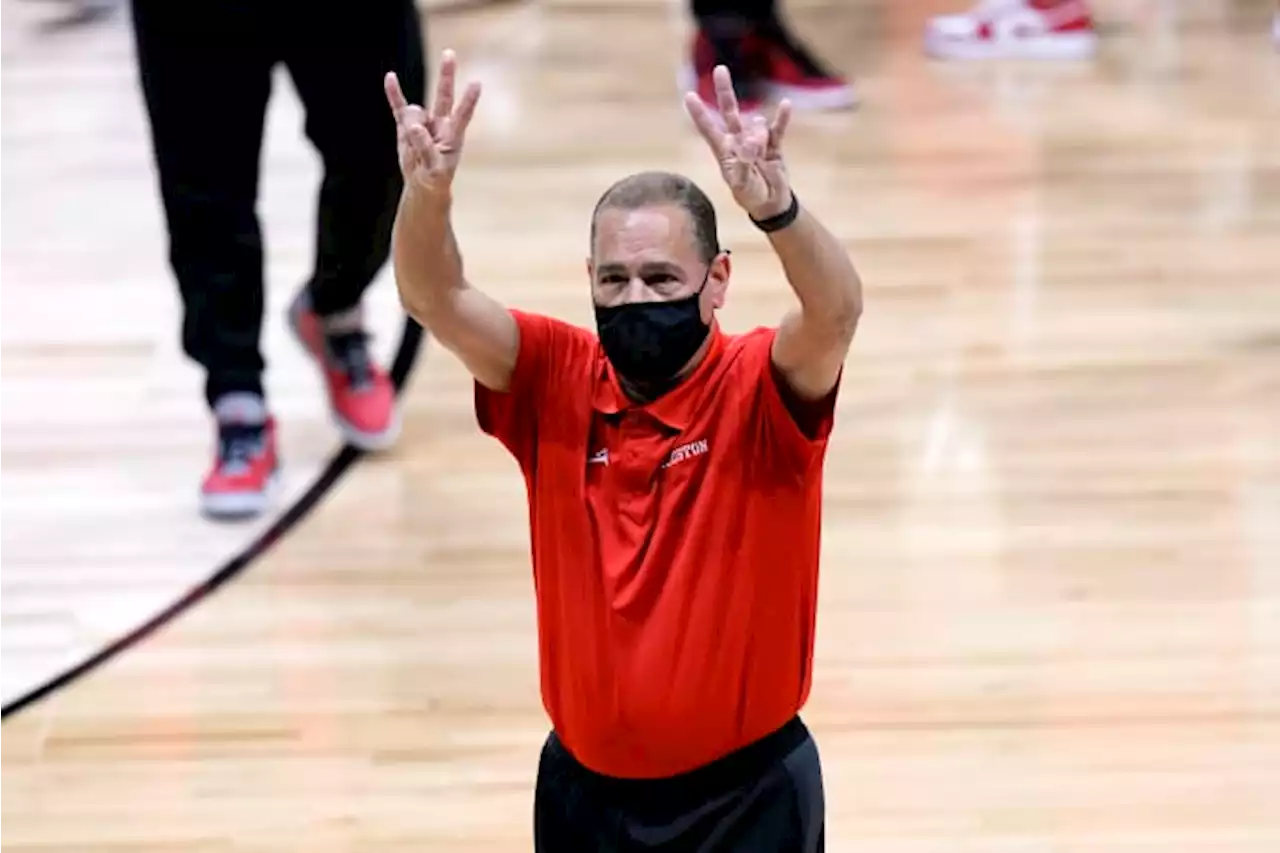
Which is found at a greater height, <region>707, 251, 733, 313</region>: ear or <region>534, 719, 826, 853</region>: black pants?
<region>707, 251, 733, 313</region>: ear

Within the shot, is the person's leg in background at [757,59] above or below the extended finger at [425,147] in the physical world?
below

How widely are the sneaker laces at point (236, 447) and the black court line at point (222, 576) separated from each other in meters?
0.11

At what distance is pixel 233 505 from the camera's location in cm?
321

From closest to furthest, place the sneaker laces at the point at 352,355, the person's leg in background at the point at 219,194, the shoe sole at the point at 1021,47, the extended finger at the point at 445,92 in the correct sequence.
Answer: the extended finger at the point at 445,92
the person's leg in background at the point at 219,194
the sneaker laces at the point at 352,355
the shoe sole at the point at 1021,47

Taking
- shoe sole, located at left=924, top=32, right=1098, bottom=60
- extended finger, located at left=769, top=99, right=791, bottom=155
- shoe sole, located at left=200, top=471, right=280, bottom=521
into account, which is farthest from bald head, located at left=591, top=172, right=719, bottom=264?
shoe sole, located at left=924, top=32, right=1098, bottom=60

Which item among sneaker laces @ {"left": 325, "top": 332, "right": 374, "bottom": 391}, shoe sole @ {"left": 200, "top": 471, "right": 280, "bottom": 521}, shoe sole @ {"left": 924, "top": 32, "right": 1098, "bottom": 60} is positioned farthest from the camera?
shoe sole @ {"left": 924, "top": 32, "right": 1098, "bottom": 60}

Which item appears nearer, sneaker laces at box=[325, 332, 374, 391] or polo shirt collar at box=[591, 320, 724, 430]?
polo shirt collar at box=[591, 320, 724, 430]

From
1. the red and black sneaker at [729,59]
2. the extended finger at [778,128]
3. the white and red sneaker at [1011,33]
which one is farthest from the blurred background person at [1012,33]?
the extended finger at [778,128]

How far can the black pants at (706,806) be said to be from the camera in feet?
5.79

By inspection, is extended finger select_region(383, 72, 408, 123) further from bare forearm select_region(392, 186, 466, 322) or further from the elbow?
the elbow

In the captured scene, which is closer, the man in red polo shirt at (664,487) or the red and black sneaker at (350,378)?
the man in red polo shirt at (664,487)

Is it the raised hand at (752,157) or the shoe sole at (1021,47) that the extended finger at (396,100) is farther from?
the shoe sole at (1021,47)

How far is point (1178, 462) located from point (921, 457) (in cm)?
42

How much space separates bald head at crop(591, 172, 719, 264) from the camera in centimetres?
169
